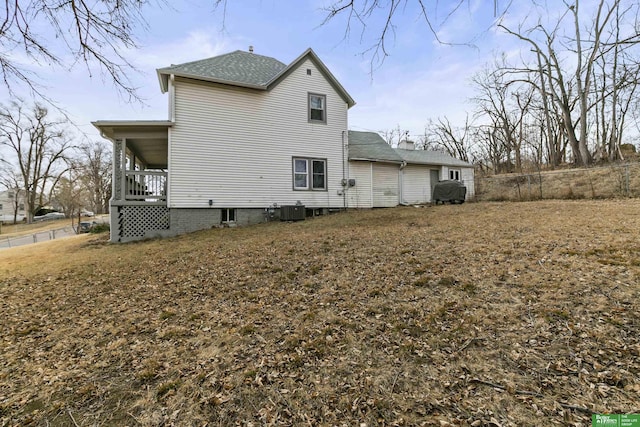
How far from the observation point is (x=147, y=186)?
1058cm

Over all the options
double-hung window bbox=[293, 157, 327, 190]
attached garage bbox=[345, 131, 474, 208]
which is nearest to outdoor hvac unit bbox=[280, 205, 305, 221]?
double-hung window bbox=[293, 157, 327, 190]

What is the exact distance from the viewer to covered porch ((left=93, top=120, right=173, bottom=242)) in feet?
31.2

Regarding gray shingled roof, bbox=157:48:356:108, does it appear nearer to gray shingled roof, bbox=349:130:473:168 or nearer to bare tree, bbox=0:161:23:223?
gray shingled roof, bbox=349:130:473:168

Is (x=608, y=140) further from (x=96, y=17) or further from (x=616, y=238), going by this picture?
(x=96, y=17)

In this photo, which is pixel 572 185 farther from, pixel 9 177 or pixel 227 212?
pixel 9 177

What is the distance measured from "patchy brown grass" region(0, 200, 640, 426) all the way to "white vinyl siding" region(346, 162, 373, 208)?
7.39m

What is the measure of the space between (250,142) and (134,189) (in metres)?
4.50

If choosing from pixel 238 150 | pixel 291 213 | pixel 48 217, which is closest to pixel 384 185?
pixel 291 213

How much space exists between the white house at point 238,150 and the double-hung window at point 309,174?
0.04 metres

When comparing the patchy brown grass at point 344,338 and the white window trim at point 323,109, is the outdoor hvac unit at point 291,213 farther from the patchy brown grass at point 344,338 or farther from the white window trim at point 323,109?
the patchy brown grass at point 344,338

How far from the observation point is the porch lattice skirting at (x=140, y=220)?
9.69 metres

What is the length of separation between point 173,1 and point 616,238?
26.1ft

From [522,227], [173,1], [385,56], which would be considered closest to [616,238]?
[522,227]

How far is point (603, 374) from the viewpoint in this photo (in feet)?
7.38
